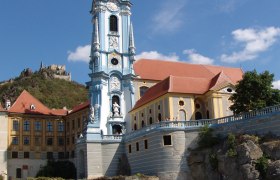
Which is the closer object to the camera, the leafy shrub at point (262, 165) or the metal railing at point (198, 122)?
the leafy shrub at point (262, 165)

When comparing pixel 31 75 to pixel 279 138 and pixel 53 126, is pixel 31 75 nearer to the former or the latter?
pixel 53 126

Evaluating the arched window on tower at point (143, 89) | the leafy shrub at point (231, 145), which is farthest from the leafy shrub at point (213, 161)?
the arched window on tower at point (143, 89)

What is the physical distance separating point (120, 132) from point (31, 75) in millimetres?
74079

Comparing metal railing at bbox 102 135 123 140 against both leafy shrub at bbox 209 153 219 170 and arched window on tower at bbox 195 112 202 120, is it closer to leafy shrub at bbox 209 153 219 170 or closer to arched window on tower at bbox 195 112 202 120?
arched window on tower at bbox 195 112 202 120

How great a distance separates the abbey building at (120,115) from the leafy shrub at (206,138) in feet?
4.03

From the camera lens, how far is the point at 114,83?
63.3 meters

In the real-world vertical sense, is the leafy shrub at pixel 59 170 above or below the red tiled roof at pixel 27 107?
below

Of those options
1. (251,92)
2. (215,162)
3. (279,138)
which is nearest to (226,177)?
(215,162)

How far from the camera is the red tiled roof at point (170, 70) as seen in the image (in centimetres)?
6594

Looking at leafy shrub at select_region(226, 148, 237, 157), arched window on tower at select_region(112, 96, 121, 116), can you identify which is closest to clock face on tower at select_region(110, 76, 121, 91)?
arched window on tower at select_region(112, 96, 121, 116)

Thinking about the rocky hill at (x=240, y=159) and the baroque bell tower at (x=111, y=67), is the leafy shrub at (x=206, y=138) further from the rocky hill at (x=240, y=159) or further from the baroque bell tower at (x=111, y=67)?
the baroque bell tower at (x=111, y=67)

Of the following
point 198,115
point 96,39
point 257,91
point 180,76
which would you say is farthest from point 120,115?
point 257,91

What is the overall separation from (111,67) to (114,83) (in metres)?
2.21

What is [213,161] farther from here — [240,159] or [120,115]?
[120,115]
